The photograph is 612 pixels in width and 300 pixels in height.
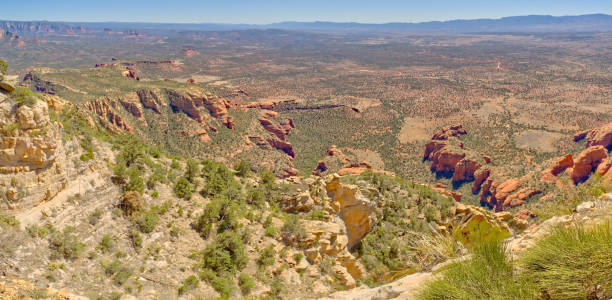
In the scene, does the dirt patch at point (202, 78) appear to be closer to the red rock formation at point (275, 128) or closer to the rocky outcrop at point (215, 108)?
the rocky outcrop at point (215, 108)

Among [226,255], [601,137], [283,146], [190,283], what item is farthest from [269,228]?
[601,137]

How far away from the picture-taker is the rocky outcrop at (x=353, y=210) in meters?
18.4

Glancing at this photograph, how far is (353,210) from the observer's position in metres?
18.5

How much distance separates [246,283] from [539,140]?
79018 mm

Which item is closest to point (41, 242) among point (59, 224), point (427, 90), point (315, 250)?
point (59, 224)

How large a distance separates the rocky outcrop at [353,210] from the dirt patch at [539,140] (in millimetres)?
61841

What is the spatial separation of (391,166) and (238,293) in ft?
175

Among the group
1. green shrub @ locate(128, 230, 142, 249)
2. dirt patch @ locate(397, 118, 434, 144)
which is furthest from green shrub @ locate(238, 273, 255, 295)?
dirt patch @ locate(397, 118, 434, 144)

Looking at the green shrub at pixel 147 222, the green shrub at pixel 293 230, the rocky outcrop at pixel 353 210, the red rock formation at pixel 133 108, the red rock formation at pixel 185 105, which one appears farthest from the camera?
the red rock formation at pixel 185 105

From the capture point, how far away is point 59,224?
34.9 feet

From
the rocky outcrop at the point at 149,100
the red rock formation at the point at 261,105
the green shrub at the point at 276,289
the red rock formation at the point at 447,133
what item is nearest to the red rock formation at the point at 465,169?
the red rock formation at the point at 447,133

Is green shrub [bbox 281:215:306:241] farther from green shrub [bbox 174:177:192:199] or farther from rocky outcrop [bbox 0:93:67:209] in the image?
rocky outcrop [bbox 0:93:67:209]

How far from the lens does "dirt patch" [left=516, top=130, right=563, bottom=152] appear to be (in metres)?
65.1

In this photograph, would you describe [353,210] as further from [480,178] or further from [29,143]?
[480,178]
